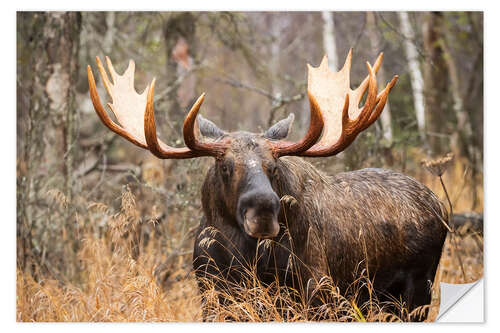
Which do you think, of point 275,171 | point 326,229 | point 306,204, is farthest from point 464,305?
point 275,171

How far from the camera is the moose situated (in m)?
3.77

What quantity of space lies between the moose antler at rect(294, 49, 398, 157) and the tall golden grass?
781mm

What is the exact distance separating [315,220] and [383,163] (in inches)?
89.5

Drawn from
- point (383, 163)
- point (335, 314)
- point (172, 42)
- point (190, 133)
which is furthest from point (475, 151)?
point (190, 133)

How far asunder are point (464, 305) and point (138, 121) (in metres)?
2.35

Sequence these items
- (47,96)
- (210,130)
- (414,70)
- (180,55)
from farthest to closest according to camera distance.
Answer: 1. (414,70)
2. (180,55)
3. (47,96)
4. (210,130)

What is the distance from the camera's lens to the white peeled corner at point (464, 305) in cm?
434

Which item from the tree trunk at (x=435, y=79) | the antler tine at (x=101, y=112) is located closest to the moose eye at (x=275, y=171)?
the antler tine at (x=101, y=112)

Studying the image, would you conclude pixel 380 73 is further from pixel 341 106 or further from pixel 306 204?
pixel 306 204

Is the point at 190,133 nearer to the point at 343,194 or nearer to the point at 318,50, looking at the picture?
the point at 343,194

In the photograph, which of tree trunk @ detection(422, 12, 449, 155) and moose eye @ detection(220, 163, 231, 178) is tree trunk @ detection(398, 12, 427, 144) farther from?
moose eye @ detection(220, 163, 231, 178)

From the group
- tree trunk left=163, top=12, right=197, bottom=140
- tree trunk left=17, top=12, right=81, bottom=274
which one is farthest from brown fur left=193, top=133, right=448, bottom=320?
tree trunk left=163, top=12, right=197, bottom=140

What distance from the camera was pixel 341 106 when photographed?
418 cm

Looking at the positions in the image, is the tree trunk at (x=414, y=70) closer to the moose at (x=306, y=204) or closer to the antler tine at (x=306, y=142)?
the moose at (x=306, y=204)
